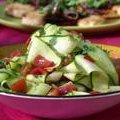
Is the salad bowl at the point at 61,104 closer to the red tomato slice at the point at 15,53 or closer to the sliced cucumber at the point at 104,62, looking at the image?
the sliced cucumber at the point at 104,62

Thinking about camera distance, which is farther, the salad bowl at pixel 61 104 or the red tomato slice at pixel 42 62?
the red tomato slice at pixel 42 62

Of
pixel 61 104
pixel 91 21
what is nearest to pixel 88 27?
pixel 91 21

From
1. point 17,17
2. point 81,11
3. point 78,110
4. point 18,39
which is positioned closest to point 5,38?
point 18,39

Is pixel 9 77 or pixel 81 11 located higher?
pixel 81 11

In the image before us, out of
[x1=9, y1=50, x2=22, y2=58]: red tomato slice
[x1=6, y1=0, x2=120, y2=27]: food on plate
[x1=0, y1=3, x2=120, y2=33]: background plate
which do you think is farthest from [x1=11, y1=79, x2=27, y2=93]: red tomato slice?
[x1=6, y1=0, x2=120, y2=27]: food on plate

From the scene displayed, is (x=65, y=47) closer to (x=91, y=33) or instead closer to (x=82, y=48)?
(x=82, y=48)

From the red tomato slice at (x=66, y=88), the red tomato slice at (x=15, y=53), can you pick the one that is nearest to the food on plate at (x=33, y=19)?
the red tomato slice at (x=15, y=53)
